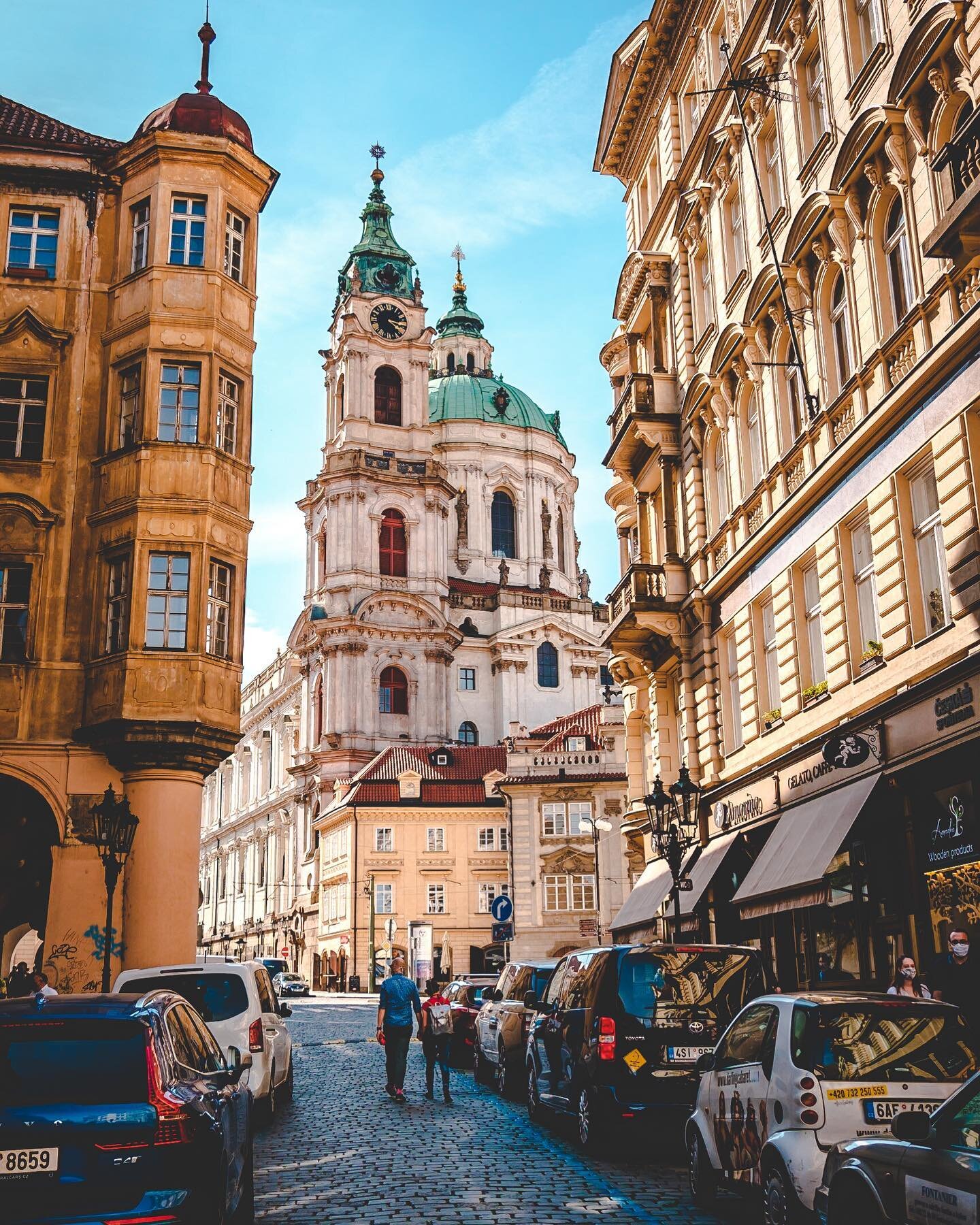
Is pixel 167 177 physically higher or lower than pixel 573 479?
lower

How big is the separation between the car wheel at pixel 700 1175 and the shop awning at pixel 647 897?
1503cm

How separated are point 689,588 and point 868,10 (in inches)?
458

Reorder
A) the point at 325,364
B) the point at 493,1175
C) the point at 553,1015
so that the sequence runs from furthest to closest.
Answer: the point at 325,364
the point at 553,1015
the point at 493,1175

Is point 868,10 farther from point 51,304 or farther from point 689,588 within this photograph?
point 51,304

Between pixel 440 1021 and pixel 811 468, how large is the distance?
9.84m

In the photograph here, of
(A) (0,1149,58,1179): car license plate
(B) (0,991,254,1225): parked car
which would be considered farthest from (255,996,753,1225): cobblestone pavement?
(A) (0,1149,58,1179): car license plate

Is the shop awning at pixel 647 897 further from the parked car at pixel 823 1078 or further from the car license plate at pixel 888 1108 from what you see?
the car license plate at pixel 888 1108

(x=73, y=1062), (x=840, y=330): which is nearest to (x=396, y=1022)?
(x=73, y=1062)

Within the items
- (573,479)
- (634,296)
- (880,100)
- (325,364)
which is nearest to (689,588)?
(634,296)

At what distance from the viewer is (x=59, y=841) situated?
23.7m

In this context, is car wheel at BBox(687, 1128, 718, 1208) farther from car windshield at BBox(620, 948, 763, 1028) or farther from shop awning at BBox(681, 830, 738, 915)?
shop awning at BBox(681, 830, 738, 915)

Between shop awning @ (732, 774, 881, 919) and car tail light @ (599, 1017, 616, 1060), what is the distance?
5828 millimetres

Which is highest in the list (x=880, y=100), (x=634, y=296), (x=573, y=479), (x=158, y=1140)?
(x=573, y=479)

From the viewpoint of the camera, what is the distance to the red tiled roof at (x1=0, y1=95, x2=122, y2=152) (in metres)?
27.2
